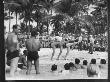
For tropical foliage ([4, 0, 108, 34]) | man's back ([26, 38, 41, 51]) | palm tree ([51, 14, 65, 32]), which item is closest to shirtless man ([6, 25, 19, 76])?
man's back ([26, 38, 41, 51])

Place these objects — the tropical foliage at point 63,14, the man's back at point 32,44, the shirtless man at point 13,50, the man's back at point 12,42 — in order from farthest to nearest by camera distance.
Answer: the tropical foliage at point 63,14 < the man's back at point 32,44 < the man's back at point 12,42 < the shirtless man at point 13,50

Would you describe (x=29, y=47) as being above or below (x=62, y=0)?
below

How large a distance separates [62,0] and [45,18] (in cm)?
207

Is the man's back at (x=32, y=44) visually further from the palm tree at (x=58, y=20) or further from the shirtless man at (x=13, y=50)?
the palm tree at (x=58, y=20)

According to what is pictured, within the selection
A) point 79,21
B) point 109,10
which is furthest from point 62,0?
point 109,10

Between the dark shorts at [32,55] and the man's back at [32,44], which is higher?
the man's back at [32,44]

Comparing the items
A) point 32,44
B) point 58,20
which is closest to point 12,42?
point 32,44

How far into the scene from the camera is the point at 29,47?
616 cm

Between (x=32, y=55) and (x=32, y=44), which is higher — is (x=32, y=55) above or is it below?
below

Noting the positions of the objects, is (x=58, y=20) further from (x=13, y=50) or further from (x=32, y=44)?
(x=13, y=50)

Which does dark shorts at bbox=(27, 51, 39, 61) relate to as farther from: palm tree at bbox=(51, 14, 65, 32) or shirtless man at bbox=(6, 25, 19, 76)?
palm tree at bbox=(51, 14, 65, 32)

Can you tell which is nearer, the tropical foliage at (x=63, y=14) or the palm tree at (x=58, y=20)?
the tropical foliage at (x=63, y=14)

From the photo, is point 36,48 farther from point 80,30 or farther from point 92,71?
point 80,30

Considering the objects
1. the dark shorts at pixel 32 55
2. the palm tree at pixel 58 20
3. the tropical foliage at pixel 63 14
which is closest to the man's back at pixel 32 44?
the dark shorts at pixel 32 55
